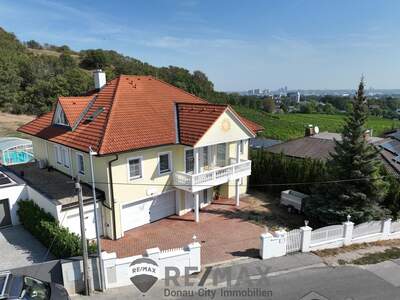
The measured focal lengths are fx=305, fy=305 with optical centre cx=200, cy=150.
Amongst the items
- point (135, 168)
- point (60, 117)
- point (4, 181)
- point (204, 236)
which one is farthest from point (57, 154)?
point (204, 236)

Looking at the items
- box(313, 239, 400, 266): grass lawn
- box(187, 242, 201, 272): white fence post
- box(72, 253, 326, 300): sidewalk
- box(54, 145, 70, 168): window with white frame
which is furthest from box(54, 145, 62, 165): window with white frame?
box(313, 239, 400, 266): grass lawn

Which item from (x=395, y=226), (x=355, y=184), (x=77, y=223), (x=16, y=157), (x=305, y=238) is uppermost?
(x=355, y=184)

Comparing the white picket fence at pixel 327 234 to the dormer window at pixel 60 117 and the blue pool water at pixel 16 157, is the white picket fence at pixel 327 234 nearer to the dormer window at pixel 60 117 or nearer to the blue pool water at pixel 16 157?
the dormer window at pixel 60 117

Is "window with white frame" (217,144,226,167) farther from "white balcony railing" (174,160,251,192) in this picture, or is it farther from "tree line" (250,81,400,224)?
"tree line" (250,81,400,224)

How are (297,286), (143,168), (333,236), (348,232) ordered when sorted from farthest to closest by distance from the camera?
(143,168) < (348,232) < (333,236) < (297,286)

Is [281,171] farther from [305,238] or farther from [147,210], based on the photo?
[147,210]

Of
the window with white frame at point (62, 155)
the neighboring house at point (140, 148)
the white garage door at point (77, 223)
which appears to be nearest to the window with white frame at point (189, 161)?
the neighboring house at point (140, 148)
